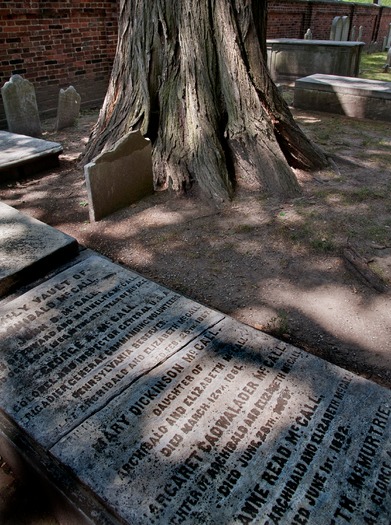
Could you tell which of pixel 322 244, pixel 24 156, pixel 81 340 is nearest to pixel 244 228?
pixel 322 244

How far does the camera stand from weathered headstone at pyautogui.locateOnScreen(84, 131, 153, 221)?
4060mm

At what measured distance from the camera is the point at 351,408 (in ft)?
6.64

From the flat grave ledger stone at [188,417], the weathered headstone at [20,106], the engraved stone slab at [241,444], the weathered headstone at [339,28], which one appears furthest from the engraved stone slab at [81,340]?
the weathered headstone at [339,28]

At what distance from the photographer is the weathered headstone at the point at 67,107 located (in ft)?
23.8

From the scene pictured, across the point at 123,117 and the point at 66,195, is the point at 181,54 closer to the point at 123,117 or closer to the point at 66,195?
the point at 123,117

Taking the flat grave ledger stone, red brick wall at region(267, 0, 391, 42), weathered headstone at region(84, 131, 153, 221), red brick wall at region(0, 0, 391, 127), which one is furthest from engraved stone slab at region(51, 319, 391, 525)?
red brick wall at region(267, 0, 391, 42)

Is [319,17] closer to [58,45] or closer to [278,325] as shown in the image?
[58,45]

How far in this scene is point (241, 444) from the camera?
1.85m

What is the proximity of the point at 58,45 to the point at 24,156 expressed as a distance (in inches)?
170

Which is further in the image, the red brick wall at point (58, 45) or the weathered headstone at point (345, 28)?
the weathered headstone at point (345, 28)

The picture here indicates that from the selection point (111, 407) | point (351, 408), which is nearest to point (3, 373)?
point (111, 407)

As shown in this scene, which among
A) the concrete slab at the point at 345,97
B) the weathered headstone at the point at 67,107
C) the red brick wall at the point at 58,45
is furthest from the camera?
the concrete slab at the point at 345,97

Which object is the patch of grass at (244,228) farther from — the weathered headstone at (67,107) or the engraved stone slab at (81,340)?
the weathered headstone at (67,107)

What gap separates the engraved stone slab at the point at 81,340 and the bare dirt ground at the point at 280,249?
0.49 m
